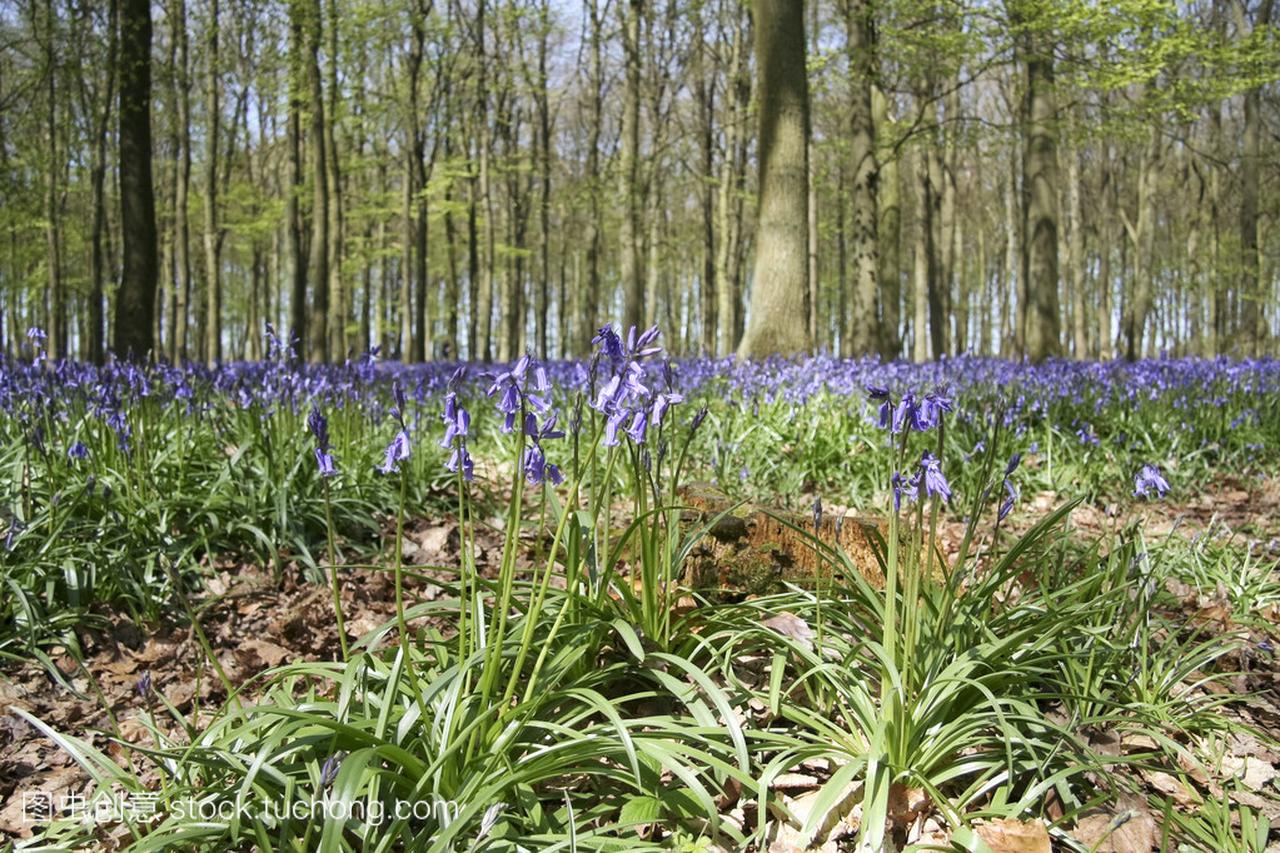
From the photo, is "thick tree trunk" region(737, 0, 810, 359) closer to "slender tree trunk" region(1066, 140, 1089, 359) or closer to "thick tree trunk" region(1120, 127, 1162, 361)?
"thick tree trunk" region(1120, 127, 1162, 361)

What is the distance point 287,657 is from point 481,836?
174 centimetres

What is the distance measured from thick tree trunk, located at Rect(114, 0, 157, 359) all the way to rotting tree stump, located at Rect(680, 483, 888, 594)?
8.21m

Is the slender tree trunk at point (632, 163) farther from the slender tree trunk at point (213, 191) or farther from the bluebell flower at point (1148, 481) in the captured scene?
the bluebell flower at point (1148, 481)

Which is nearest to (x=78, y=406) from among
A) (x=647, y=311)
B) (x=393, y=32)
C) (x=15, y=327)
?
(x=393, y=32)

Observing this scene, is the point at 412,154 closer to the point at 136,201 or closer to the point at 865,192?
the point at 136,201

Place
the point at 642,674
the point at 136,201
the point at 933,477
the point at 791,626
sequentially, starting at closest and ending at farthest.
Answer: the point at 933,477 → the point at 642,674 → the point at 791,626 → the point at 136,201

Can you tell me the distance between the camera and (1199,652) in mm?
2574

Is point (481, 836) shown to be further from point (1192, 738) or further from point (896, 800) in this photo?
point (1192, 738)

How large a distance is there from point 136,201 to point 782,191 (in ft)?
23.6

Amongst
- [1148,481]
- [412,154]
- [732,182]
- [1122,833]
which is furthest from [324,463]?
[412,154]

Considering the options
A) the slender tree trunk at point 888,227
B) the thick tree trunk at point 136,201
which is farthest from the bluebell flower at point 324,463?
the slender tree trunk at point 888,227

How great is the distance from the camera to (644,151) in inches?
1221

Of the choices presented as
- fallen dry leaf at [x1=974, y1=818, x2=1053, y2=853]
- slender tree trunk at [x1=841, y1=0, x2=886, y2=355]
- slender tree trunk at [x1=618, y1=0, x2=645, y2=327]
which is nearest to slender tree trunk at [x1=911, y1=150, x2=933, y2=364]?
slender tree trunk at [x1=841, y1=0, x2=886, y2=355]

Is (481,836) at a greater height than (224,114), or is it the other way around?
(224,114)
